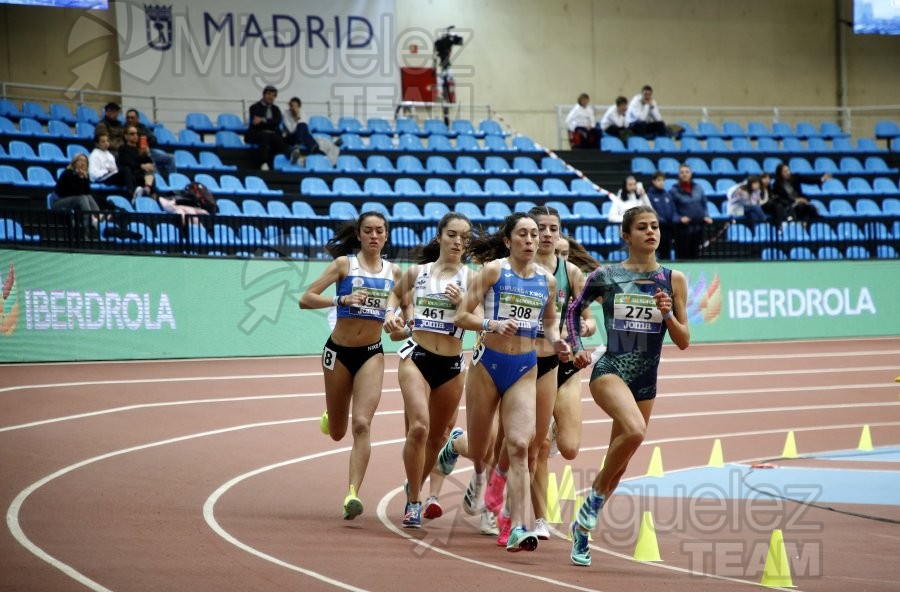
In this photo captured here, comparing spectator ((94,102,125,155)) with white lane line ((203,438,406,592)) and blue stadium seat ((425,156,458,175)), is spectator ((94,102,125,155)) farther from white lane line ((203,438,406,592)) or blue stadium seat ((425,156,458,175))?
white lane line ((203,438,406,592))

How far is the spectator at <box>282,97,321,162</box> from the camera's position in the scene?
23922 millimetres

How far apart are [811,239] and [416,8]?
12222mm

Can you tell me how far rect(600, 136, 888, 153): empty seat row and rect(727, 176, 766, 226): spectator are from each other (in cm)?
449

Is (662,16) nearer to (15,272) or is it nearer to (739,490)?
(15,272)

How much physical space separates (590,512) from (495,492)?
124cm

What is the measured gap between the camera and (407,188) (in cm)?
2319

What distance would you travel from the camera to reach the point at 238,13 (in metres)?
26.9

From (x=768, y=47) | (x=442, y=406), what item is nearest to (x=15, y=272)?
(x=442, y=406)

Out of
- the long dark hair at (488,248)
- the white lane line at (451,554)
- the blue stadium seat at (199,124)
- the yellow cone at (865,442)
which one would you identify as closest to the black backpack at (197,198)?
the blue stadium seat at (199,124)

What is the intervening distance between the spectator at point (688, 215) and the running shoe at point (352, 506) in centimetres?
1517

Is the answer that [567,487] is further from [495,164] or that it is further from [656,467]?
[495,164]

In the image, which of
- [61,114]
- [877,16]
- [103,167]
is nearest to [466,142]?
[61,114]

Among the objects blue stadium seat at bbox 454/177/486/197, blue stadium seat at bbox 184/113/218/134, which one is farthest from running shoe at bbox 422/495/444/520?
blue stadium seat at bbox 184/113/218/134

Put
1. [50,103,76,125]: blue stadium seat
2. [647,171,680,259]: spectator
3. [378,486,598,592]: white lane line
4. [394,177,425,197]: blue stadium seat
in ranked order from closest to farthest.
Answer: [378,486,598,592]: white lane line, [647,171,680,259]: spectator, [50,103,76,125]: blue stadium seat, [394,177,425,197]: blue stadium seat
